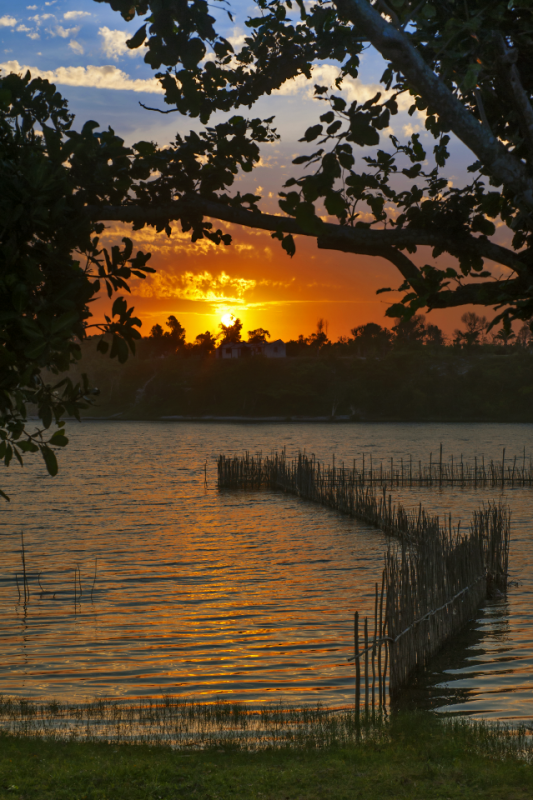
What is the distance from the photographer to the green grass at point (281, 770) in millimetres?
4906

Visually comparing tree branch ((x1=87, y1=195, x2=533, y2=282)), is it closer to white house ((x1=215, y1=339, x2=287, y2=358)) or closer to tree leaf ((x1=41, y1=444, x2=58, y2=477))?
tree leaf ((x1=41, y1=444, x2=58, y2=477))

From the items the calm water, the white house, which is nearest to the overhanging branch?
the calm water

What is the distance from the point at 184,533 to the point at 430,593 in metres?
13.5

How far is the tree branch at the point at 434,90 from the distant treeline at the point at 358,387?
103479 mm

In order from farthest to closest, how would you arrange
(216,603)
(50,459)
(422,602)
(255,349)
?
(255,349), (216,603), (422,602), (50,459)

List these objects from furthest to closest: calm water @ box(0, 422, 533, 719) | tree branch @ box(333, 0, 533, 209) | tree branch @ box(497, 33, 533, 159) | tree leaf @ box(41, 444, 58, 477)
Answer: calm water @ box(0, 422, 533, 719), tree branch @ box(497, 33, 533, 159), tree branch @ box(333, 0, 533, 209), tree leaf @ box(41, 444, 58, 477)

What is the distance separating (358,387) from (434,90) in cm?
10448

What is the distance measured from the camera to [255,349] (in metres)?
120

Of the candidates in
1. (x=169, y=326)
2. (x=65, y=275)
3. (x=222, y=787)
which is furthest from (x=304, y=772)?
(x=169, y=326)

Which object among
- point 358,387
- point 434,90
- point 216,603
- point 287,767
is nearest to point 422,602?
point 287,767

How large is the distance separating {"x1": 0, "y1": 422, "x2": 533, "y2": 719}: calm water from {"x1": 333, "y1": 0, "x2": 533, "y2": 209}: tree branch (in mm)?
5781

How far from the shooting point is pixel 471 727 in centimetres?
655

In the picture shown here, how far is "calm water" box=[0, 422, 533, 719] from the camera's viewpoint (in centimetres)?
882

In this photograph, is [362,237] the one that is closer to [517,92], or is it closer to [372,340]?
[517,92]
